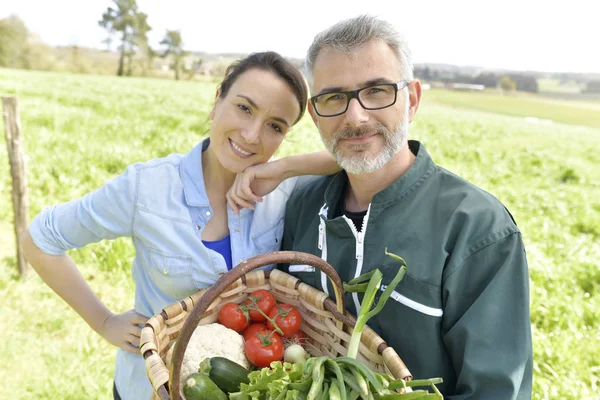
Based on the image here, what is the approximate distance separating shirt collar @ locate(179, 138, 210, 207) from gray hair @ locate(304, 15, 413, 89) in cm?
88

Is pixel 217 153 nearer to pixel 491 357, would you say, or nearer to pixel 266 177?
pixel 266 177

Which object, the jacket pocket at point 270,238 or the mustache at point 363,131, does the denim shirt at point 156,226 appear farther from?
the mustache at point 363,131

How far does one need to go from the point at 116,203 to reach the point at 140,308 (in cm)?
70

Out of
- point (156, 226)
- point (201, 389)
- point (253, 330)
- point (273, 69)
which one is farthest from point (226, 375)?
point (273, 69)

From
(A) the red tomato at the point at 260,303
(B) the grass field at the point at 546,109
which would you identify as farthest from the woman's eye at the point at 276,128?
(B) the grass field at the point at 546,109

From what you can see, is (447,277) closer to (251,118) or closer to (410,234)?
(410,234)

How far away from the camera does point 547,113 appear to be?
177ft

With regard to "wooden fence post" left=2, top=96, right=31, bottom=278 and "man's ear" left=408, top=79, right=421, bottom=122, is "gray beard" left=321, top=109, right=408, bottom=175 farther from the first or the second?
"wooden fence post" left=2, top=96, right=31, bottom=278

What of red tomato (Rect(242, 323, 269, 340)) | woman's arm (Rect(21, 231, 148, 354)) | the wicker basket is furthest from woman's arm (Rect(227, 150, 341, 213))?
woman's arm (Rect(21, 231, 148, 354))

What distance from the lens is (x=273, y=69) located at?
258 cm

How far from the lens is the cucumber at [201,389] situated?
5.90ft

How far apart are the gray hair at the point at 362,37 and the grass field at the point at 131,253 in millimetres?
1172

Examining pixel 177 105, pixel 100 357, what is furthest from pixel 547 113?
pixel 100 357

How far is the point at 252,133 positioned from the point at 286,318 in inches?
37.7
